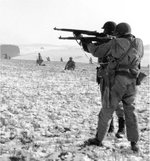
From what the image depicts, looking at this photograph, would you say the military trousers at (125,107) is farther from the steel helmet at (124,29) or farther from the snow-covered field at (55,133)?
the steel helmet at (124,29)

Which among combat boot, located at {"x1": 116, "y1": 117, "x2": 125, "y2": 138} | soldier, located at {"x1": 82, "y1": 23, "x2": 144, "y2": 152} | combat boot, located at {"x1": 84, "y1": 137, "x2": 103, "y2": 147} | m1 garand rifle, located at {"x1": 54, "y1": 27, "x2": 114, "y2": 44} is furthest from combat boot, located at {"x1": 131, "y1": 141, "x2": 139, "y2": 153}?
m1 garand rifle, located at {"x1": 54, "y1": 27, "x2": 114, "y2": 44}

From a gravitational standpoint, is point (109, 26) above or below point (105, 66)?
above

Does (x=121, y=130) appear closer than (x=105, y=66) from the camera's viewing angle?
No

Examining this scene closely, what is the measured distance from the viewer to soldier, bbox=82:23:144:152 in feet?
18.4

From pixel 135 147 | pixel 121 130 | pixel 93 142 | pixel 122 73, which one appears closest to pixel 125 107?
pixel 122 73

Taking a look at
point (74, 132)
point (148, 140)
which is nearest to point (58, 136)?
point (74, 132)

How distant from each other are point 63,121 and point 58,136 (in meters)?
1.35

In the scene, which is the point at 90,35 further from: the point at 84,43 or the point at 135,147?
the point at 135,147

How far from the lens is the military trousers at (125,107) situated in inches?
227

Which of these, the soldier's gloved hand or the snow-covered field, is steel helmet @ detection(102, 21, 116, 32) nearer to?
the soldier's gloved hand

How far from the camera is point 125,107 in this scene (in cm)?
595

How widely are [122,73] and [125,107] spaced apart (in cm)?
74

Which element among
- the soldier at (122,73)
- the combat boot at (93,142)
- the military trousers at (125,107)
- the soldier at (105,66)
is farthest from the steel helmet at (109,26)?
the combat boot at (93,142)

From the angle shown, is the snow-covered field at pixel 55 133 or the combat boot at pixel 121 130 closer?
the snow-covered field at pixel 55 133
